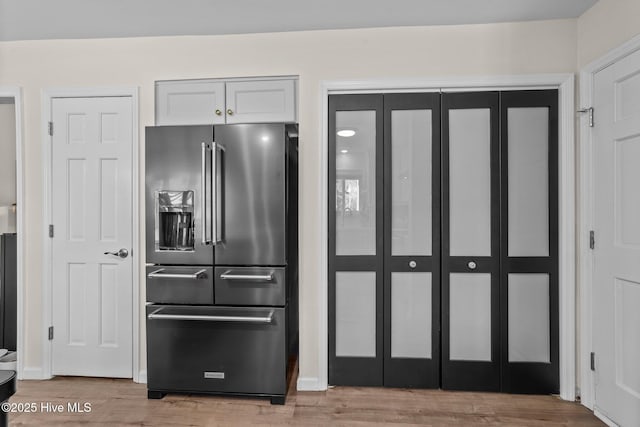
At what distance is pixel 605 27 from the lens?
2.31 m

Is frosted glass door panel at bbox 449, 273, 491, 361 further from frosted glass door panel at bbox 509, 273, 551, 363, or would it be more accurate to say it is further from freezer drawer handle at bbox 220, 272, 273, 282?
freezer drawer handle at bbox 220, 272, 273, 282

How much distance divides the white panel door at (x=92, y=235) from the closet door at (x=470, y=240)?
2.31 metres

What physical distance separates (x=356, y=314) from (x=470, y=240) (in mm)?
949

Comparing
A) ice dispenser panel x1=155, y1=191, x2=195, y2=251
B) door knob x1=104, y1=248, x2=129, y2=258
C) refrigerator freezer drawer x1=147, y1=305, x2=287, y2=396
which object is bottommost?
refrigerator freezer drawer x1=147, y1=305, x2=287, y2=396

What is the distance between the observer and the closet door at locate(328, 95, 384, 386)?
2693 millimetres

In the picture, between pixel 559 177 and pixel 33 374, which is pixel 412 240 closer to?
pixel 559 177

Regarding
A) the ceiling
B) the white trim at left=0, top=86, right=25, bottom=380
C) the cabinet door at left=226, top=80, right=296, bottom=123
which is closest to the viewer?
the ceiling

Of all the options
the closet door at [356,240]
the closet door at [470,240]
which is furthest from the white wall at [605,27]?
the closet door at [356,240]

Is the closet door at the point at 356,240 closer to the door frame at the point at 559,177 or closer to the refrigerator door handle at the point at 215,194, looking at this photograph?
the door frame at the point at 559,177

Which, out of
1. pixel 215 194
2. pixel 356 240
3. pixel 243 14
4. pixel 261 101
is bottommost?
pixel 356 240

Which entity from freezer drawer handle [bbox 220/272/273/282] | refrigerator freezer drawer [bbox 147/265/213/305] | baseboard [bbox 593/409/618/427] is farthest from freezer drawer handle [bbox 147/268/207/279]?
baseboard [bbox 593/409/618/427]

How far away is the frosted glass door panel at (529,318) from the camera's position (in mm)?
2604

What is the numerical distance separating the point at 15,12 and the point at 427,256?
10.5 ft

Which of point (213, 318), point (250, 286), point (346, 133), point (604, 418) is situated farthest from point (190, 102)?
point (604, 418)
